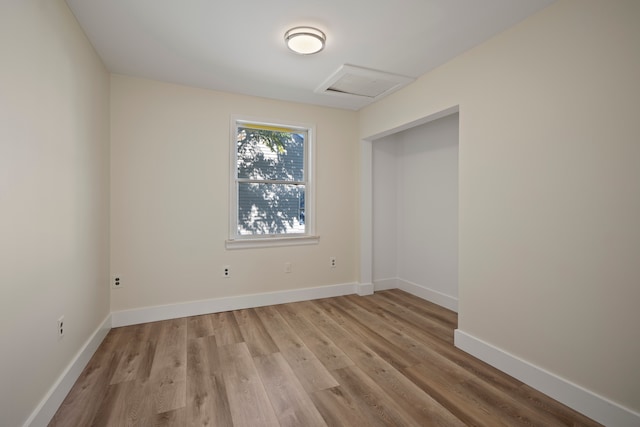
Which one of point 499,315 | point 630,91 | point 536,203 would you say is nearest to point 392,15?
point 630,91

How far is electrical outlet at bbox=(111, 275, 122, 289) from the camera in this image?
3033mm

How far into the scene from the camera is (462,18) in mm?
2119

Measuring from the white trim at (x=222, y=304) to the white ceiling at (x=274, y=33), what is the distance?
238 cm

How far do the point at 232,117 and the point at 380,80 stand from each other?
5.52 ft

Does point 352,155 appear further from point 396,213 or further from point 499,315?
point 499,315

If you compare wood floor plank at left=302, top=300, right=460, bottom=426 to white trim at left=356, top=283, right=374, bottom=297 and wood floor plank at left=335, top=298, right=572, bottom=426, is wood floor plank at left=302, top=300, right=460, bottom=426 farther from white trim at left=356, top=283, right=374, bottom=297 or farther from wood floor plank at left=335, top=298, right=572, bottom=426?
white trim at left=356, top=283, right=374, bottom=297

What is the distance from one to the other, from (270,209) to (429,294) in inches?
89.9

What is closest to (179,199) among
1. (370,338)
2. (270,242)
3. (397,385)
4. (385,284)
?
(270,242)

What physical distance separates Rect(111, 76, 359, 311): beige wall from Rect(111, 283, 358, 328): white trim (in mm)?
64

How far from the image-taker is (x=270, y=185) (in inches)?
149

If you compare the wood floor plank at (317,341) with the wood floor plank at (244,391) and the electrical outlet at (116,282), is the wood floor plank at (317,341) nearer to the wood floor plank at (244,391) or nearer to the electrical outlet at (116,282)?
the wood floor plank at (244,391)

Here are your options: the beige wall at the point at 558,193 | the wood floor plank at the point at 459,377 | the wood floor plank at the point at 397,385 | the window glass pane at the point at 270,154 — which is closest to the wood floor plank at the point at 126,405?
the wood floor plank at the point at 397,385

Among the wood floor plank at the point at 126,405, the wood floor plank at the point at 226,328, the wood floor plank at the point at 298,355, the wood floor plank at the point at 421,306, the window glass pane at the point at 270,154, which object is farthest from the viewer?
the window glass pane at the point at 270,154

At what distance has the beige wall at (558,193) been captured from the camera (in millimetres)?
1658
